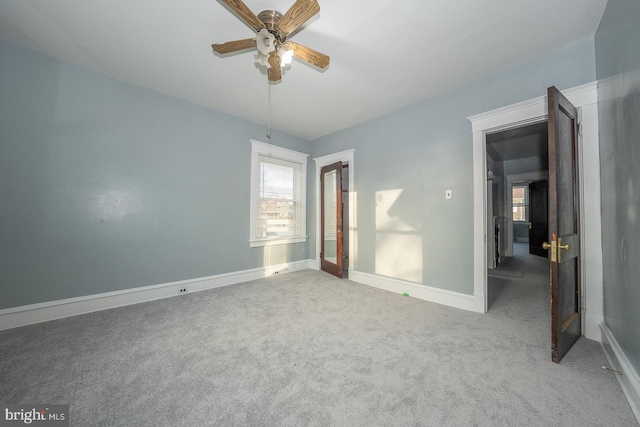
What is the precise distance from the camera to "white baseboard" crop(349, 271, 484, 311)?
2.79 metres

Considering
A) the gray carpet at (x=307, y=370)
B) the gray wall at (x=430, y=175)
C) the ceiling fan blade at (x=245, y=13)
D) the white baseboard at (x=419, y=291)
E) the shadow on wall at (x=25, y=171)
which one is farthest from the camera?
the white baseboard at (x=419, y=291)

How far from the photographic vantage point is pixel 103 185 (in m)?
2.72

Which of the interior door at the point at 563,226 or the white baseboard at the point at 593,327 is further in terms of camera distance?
the white baseboard at the point at 593,327

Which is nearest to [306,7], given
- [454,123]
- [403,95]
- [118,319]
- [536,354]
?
[403,95]

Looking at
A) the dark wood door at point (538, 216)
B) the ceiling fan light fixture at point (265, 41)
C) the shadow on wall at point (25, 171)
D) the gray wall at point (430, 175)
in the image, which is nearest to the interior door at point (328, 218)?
the gray wall at point (430, 175)

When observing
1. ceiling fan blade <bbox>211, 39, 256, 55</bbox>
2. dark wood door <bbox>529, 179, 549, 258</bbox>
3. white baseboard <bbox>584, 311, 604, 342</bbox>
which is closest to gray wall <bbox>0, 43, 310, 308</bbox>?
ceiling fan blade <bbox>211, 39, 256, 55</bbox>

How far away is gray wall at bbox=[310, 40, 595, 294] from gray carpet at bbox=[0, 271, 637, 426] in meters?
0.78

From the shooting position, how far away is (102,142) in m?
2.71

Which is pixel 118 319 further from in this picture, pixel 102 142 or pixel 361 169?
pixel 361 169

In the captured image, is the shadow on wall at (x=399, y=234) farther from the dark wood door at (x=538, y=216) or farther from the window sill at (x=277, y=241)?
the dark wood door at (x=538, y=216)

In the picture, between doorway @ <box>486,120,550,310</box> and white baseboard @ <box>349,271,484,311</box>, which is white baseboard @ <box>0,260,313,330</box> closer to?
white baseboard @ <box>349,271,484,311</box>

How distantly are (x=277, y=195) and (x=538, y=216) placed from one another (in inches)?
318

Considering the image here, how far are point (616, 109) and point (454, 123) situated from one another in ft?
4.59

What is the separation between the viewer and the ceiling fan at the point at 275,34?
1562 millimetres
